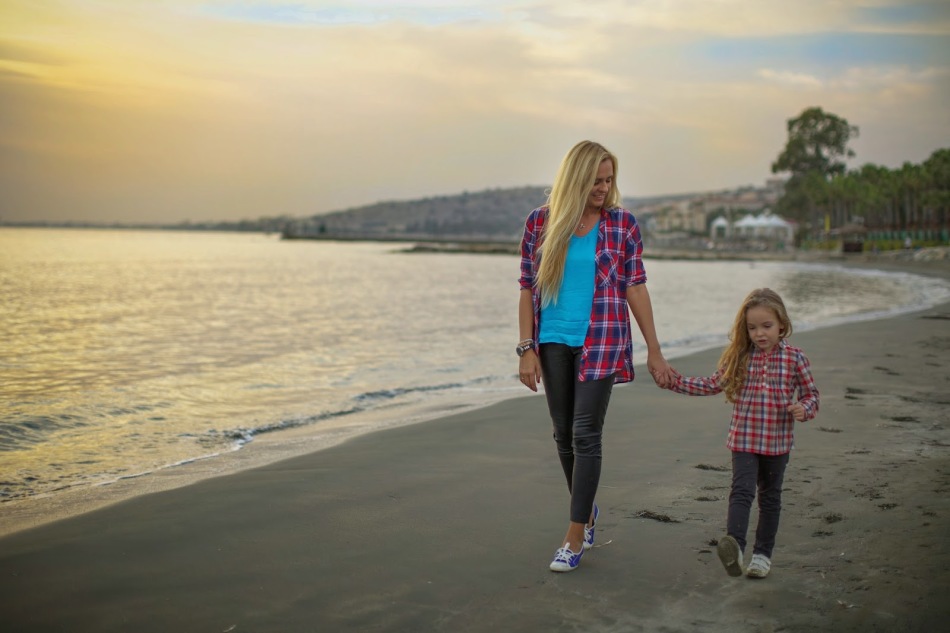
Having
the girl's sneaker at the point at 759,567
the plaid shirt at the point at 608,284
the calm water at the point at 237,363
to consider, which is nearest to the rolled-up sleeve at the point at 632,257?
the plaid shirt at the point at 608,284

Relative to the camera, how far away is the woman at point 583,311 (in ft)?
12.0

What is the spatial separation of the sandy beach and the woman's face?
64.2 inches

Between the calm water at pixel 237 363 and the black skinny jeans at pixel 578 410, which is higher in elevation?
the black skinny jeans at pixel 578 410

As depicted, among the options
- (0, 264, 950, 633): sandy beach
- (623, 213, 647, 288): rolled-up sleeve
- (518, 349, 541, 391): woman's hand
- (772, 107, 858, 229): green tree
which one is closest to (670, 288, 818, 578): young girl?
(0, 264, 950, 633): sandy beach

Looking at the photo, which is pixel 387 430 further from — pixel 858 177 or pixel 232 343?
pixel 858 177

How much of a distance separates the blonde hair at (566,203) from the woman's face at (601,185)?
23mm

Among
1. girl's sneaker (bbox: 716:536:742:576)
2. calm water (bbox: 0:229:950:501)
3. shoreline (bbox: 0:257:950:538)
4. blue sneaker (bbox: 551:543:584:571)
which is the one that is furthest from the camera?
calm water (bbox: 0:229:950:501)

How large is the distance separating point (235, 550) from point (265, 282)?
140ft

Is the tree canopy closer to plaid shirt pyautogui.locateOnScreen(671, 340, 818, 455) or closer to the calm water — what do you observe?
the calm water

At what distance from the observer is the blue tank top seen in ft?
12.2

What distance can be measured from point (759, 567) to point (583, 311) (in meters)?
1.32

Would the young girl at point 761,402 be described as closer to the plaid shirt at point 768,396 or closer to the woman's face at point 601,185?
the plaid shirt at point 768,396

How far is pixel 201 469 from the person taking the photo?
6.13 metres

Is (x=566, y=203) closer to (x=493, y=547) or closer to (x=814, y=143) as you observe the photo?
(x=493, y=547)
